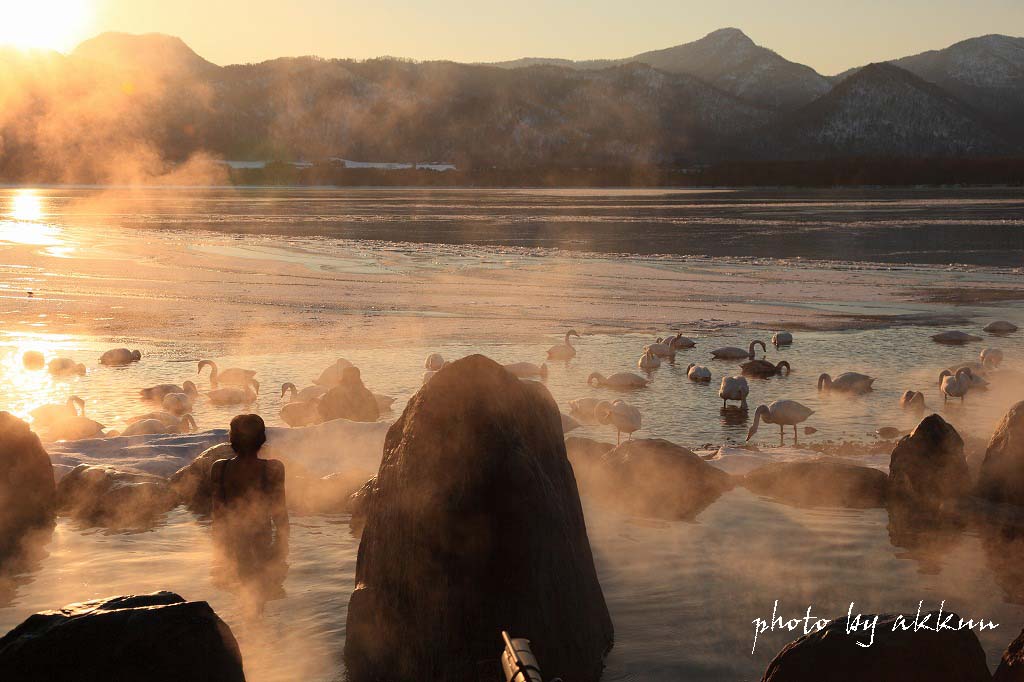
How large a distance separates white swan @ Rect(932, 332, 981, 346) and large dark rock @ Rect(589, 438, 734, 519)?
12.5m

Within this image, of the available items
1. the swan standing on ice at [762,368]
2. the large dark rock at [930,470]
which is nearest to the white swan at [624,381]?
the swan standing on ice at [762,368]

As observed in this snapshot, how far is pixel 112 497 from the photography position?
36.7ft

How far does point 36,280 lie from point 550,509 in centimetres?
3084

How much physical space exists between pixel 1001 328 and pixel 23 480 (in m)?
20.5

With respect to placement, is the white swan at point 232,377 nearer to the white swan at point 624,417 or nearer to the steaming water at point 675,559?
the steaming water at point 675,559

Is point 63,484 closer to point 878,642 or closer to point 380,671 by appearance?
point 380,671

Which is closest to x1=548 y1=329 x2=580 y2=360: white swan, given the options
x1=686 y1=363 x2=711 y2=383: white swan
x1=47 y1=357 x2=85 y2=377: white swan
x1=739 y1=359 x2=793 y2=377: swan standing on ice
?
x1=686 y1=363 x2=711 y2=383: white swan

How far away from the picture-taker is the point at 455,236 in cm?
5366

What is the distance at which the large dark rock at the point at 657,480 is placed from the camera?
11648 mm

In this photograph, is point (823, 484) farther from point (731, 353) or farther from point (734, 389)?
point (731, 353)

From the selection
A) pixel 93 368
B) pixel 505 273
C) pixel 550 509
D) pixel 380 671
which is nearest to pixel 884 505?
pixel 550 509

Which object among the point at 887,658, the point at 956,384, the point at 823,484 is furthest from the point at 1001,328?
the point at 887,658

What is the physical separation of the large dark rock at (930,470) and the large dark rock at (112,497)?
7.73 meters

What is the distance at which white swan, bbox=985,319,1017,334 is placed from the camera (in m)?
23.9
